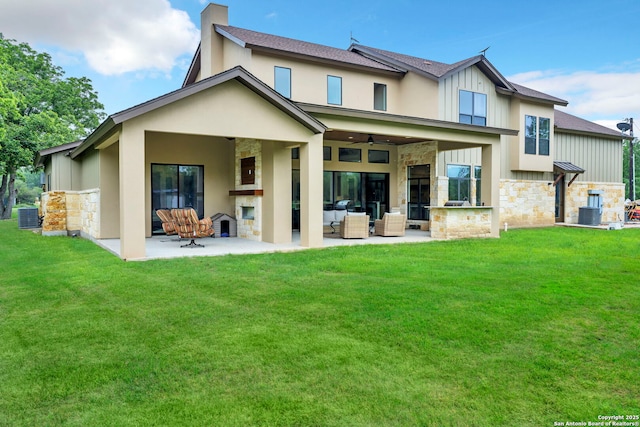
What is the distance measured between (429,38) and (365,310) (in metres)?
27.2

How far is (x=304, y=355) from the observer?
389 cm

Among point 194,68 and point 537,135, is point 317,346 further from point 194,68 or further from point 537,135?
point 537,135

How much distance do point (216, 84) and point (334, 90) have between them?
720cm

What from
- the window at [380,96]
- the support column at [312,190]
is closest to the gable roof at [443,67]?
the window at [380,96]

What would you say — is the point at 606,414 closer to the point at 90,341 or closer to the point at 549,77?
the point at 90,341

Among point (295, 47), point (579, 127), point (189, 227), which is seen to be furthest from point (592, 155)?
point (189, 227)

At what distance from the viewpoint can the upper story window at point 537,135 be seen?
19219 millimetres

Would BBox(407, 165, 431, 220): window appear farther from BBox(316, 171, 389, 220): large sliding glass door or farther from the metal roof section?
the metal roof section

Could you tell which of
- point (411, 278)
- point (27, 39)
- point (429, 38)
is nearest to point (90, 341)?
point (411, 278)

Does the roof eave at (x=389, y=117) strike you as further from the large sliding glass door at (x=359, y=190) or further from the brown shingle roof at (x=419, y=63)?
the large sliding glass door at (x=359, y=190)

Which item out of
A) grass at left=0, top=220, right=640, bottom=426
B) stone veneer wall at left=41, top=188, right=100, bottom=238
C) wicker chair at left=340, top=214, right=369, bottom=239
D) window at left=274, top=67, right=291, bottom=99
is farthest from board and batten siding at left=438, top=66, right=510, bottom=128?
stone veneer wall at left=41, top=188, right=100, bottom=238

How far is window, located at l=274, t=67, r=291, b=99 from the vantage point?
48.7ft

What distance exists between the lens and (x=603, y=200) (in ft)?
75.6

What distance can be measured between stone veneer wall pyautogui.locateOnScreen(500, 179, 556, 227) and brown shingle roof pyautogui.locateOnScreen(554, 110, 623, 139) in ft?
10.7
